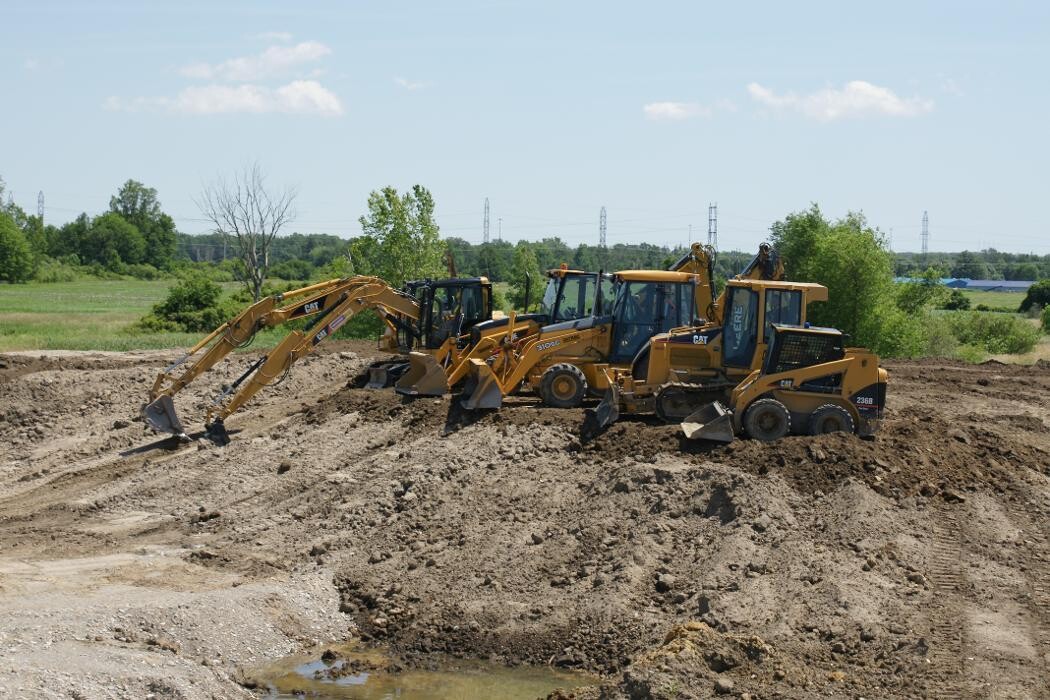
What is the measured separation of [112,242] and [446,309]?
107 m

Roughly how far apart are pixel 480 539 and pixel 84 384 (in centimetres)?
1358

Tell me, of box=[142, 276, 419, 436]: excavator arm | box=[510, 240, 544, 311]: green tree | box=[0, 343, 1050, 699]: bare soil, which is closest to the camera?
box=[0, 343, 1050, 699]: bare soil

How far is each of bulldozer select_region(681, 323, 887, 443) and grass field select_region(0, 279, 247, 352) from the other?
71.4 feet

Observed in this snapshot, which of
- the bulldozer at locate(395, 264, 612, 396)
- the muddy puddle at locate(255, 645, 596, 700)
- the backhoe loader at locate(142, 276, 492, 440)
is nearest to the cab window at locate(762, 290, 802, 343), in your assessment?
the bulldozer at locate(395, 264, 612, 396)

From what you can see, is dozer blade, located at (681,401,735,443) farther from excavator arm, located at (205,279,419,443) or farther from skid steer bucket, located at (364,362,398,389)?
skid steer bucket, located at (364,362,398,389)

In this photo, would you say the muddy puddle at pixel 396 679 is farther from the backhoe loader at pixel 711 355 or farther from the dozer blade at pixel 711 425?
the backhoe loader at pixel 711 355

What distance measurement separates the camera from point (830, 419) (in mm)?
16984

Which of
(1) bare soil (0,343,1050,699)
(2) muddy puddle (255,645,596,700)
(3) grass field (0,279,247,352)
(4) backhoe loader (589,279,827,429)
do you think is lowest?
(2) muddy puddle (255,645,596,700)

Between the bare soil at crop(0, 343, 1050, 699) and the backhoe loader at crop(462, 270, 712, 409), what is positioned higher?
the backhoe loader at crop(462, 270, 712, 409)

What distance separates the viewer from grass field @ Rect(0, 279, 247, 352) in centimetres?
3575

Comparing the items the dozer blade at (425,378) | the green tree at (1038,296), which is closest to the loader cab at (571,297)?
the dozer blade at (425,378)

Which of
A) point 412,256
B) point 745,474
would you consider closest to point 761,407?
point 745,474

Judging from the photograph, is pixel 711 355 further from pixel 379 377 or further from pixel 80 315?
pixel 80 315

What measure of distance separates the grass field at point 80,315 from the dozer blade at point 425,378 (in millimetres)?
14899
